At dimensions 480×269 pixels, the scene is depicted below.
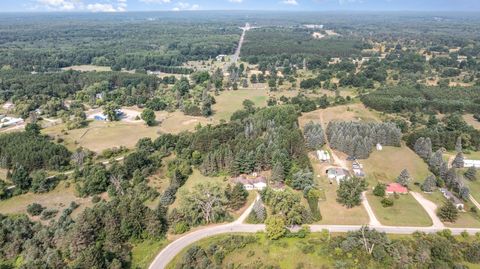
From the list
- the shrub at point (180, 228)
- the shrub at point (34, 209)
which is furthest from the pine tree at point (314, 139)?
the shrub at point (34, 209)

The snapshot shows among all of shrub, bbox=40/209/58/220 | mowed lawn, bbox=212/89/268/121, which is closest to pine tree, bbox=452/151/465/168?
mowed lawn, bbox=212/89/268/121

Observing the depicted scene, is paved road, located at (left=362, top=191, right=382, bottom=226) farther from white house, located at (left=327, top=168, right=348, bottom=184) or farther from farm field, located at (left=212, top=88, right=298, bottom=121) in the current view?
farm field, located at (left=212, top=88, right=298, bottom=121)

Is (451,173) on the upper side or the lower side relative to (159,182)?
upper

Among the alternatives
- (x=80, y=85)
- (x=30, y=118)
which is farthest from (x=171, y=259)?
(x=80, y=85)

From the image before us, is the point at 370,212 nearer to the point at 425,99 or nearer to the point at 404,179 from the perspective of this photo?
the point at 404,179

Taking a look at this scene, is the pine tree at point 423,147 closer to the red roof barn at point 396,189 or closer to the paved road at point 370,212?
the red roof barn at point 396,189

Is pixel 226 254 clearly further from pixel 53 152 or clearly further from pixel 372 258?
pixel 53 152
